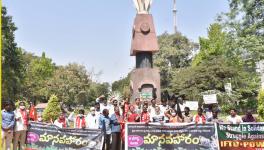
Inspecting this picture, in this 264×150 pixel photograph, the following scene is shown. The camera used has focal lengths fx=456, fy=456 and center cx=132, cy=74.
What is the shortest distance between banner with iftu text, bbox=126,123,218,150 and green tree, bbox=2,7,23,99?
1360 inches

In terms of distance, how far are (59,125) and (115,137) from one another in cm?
179

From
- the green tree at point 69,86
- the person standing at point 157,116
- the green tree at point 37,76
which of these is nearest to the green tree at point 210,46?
the green tree at point 69,86

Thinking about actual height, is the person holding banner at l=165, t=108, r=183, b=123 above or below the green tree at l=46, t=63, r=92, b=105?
below

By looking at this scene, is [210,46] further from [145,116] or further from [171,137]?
[171,137]

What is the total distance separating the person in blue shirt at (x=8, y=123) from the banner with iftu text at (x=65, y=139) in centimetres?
65

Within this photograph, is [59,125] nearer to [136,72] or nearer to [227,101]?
[136,72]

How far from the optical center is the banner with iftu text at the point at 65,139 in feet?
43.1

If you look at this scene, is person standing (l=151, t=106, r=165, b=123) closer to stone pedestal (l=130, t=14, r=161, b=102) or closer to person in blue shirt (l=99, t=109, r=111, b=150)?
person in blue shirt (l=99, t=109, r=111, b=150)

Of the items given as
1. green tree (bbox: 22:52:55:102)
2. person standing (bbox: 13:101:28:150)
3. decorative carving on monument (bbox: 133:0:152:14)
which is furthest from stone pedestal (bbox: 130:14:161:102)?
green tree (bbox: 22:52:55:102)

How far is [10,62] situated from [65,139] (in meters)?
37.3

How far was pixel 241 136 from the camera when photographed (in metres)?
13.1

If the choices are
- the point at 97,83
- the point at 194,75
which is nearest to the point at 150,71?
the point at 194,75

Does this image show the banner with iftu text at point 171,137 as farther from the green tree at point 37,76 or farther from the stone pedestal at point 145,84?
the green tree at point 37,76

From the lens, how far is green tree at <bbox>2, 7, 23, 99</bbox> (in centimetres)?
4603
